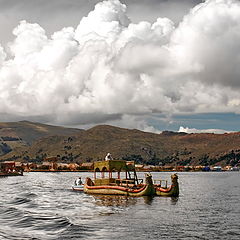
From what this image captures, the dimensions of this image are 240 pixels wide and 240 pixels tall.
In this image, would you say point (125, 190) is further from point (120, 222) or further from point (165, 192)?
point (120, 222)

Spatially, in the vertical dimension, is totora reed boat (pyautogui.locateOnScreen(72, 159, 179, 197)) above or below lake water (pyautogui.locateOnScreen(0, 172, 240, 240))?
above

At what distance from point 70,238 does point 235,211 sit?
3190 centimetres

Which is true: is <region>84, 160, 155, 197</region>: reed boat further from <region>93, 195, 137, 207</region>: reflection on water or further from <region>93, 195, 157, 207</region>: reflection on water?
<region>93, 195, 137, 207</region>: reflection on water

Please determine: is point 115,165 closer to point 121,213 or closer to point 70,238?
point 121,213

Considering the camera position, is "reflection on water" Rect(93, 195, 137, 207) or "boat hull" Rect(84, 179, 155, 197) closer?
"reflection on water" Rect(93, 195, 137, 207)

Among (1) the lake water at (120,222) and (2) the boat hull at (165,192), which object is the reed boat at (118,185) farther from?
(1) the lake water at (120,222)

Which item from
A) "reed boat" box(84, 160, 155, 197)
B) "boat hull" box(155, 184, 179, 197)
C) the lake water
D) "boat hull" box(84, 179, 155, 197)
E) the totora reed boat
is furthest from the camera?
"boat hull" box(155, 184, 179, 197)

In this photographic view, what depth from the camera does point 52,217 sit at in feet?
159

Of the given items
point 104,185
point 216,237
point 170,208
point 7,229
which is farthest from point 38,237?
point 104,185

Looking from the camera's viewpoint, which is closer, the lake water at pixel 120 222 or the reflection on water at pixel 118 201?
the lake water at pixel 120 222

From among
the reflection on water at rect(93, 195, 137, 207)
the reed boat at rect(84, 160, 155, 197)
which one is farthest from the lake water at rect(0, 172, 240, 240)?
the reed boat at rect(84, 160, 155, 197)

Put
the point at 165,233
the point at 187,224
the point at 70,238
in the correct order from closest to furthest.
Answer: the point at 70,238 → the point at 165,233 → the point at 187,224

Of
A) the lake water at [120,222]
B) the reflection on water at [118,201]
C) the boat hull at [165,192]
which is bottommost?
the lake water at [120,222]

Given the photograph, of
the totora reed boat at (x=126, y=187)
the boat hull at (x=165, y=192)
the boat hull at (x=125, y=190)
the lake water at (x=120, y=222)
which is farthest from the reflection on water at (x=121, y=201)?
the boat hull at (x=165, y=192)
